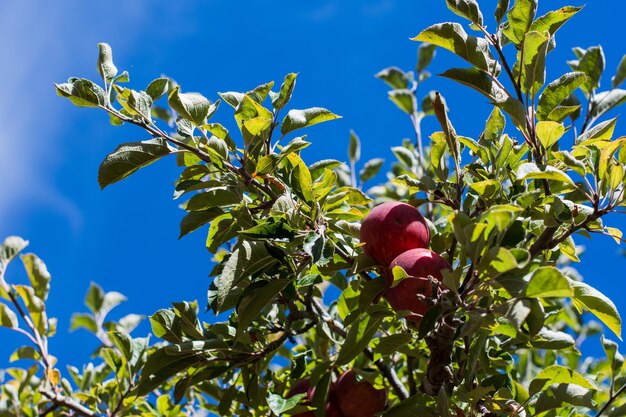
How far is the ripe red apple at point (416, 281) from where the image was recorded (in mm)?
1524

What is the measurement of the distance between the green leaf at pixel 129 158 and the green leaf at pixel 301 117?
31cm

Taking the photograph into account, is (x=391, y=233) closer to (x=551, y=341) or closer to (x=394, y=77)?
(x=551, y=341)

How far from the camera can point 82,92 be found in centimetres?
175

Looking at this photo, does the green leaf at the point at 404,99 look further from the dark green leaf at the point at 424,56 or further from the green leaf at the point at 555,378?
the green leaf at the point at 555,378

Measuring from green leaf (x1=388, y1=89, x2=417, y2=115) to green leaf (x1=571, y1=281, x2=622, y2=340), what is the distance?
198 centimetres

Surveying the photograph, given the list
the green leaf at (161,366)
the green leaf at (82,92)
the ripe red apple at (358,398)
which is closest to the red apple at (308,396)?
the ripe red apple at (358,398)

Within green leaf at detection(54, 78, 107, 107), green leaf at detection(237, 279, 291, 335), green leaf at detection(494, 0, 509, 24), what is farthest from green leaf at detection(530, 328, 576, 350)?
green leaf at detection(54, 78, 107, 107)

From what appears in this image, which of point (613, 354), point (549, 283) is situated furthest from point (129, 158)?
point (613, 354)

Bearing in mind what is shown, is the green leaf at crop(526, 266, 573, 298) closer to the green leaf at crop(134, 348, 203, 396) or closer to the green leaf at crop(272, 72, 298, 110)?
the green leaf at crop(272, 72, 298, 110)

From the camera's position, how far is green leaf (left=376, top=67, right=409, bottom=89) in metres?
3.51

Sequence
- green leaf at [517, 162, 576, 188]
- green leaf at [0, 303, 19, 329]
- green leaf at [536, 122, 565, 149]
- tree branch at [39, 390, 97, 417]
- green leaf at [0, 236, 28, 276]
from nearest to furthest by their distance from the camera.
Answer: green leaf at [517, 162, 576, 188] < green leaf at [536, 122, 565, 149] < tree branch at [39, 390, 97, 417] < green leaf at [0, 303, 19, 329] < green leaf at [0, 236, 28, 276]

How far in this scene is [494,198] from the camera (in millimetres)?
1738

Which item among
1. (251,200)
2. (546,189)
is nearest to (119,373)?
(251,200)

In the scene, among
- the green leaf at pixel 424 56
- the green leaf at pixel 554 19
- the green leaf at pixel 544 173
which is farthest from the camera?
the green leaf at pixel 424 56
